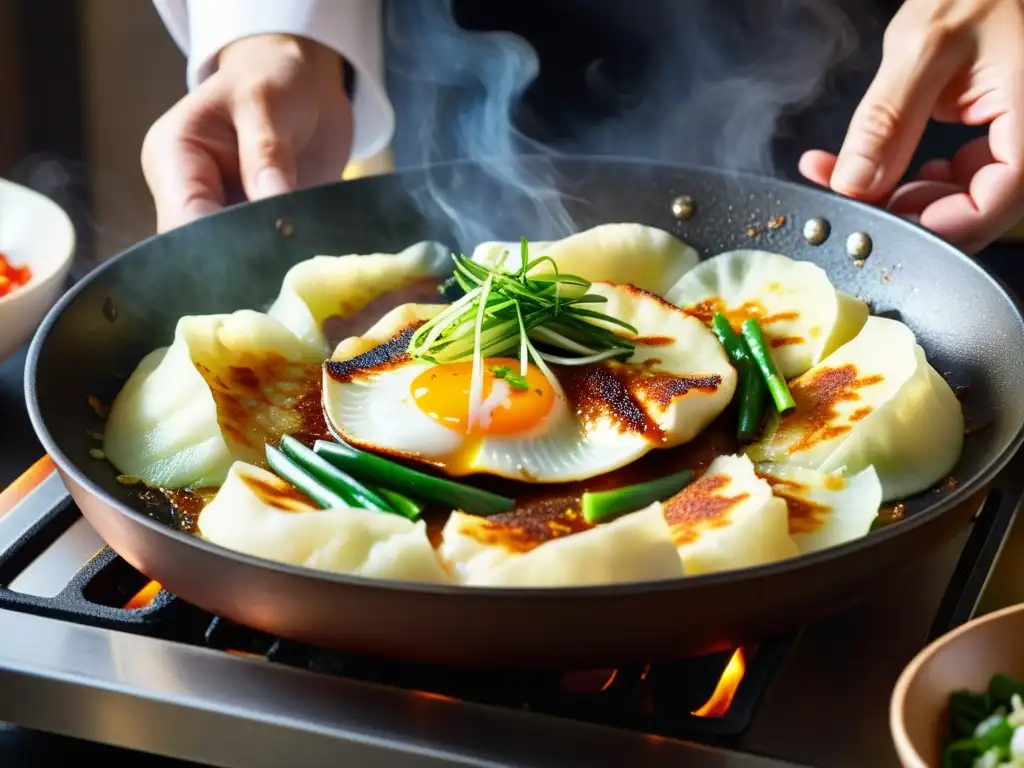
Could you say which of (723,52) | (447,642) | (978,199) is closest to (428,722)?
(447,642)

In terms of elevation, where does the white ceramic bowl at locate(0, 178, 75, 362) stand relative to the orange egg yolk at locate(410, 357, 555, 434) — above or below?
above

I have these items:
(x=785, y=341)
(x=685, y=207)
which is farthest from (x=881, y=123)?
(x=785, y=341)

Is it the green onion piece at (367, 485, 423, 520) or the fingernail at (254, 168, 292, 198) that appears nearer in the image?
the green onion piece at (367, 485, 423, 520)

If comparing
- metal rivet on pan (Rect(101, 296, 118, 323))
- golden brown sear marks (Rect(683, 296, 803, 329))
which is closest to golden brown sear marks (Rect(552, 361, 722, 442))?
golden brown sear marks (Rect(683, 296, 803, 329))

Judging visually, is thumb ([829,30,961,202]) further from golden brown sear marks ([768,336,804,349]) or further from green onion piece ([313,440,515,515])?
green onion piece ([313,440,515,515])

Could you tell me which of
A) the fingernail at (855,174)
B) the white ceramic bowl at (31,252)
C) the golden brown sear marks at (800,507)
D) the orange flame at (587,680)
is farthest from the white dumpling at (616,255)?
the orange flame at (587,680)

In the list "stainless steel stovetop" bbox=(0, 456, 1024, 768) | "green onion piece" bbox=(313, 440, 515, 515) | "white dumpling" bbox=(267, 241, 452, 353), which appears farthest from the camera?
"white dumpling" bbox=(267, 241, 452, 353)

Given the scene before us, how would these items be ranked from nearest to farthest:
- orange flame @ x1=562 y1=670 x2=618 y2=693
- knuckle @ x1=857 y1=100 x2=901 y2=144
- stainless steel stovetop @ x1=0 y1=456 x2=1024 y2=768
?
1. stainless steel stovetop @ x1=0 y1=456 x2=1024 y2=768
2. orange flame @ x1=562 y1=670 x2=618 y2=693
3. knuckle @ x1=857 y1=100 x2=901 y2=144
